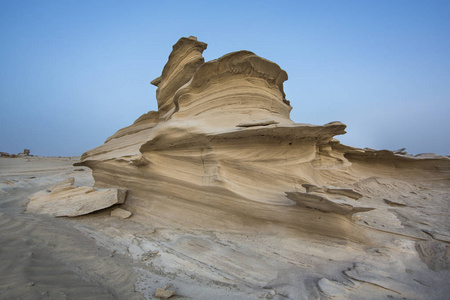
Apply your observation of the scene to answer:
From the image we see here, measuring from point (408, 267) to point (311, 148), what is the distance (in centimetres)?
249

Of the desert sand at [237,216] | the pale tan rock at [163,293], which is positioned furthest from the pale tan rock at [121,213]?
the pale tan rock at [163,293]

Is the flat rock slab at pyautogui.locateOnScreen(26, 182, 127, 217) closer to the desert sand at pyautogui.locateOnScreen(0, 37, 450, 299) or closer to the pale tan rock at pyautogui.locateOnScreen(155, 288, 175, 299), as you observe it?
the desert sand at pyautogui.locateOnScreen(0, 37, 450, 299)

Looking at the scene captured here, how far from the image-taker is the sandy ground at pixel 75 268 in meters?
1.90

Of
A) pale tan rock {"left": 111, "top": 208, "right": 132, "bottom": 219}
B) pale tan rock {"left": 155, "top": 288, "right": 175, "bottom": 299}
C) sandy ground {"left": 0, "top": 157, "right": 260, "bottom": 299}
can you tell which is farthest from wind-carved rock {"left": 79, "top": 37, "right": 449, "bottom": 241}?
pale tan rock {"left": 155, "top": 288, "right": 175, "bottom": 299}

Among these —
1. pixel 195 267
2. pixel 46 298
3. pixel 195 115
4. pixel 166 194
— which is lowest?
pixel 195 267

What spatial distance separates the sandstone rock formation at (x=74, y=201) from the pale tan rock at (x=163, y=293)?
2998mm

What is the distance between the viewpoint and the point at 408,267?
2.77 metres

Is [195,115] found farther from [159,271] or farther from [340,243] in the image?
[340,243]

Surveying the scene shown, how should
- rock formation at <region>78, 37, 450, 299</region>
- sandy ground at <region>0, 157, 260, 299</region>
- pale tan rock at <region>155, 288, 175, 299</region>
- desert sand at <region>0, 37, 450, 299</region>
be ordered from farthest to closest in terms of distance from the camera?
1. rock formation at <region>78, 37, 450, 299</region>
2. desert sand at <region>0, 37, 450, 299</region>
3. pale tan rock at <region>155, 288, 175, 299</region>
4. sandy ground at <region>0, 157, 260, 299</region>

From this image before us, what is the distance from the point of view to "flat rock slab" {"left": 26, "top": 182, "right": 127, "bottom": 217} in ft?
14.5

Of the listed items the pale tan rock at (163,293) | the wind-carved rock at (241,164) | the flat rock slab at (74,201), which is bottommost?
the pale tan rock at (163,293)

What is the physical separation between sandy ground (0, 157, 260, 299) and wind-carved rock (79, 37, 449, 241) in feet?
3.88

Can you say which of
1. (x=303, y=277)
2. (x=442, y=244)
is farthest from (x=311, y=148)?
(x=303, y=277)

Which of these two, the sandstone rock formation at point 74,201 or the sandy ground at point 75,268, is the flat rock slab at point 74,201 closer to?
the sandstone rock formation at point 74,201
